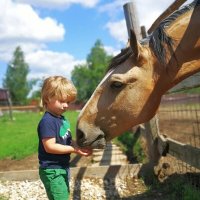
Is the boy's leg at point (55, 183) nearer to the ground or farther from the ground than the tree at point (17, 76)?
nearer to the ground

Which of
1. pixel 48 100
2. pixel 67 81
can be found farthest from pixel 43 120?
pixel 67 81

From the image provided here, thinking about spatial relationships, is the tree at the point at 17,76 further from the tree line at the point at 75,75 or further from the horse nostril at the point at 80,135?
the horse nostril at the point at 80,135

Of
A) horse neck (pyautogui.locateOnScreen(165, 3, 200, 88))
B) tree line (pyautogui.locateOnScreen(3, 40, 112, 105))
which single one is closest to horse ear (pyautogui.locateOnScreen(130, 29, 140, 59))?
horse neck (pyautogui.locateOnScreen(165, 3, 200, 88))

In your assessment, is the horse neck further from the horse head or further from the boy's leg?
the boy's leg

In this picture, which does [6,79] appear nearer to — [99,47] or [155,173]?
[99,47]

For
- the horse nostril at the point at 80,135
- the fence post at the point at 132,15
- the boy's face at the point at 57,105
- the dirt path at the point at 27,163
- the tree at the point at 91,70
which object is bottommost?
the dirt path at the point at 27,163

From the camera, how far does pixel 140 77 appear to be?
10.3 ft

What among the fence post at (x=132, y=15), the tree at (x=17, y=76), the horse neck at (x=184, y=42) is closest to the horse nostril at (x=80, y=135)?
the horse neck at (x=184, y=42)

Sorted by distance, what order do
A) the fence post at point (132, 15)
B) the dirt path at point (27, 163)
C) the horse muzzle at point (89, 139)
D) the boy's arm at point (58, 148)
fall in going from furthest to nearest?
the dirt path at point (27, 163), the fence post at point (132, 15), the boy's arm at point (58, 148), the horse muzzle at point (89, 139)

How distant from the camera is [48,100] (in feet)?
11.3

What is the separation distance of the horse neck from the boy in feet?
2.79

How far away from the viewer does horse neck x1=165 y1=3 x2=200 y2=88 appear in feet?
10.3

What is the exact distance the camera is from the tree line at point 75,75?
3155 inches

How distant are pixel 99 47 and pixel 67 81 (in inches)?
3396
